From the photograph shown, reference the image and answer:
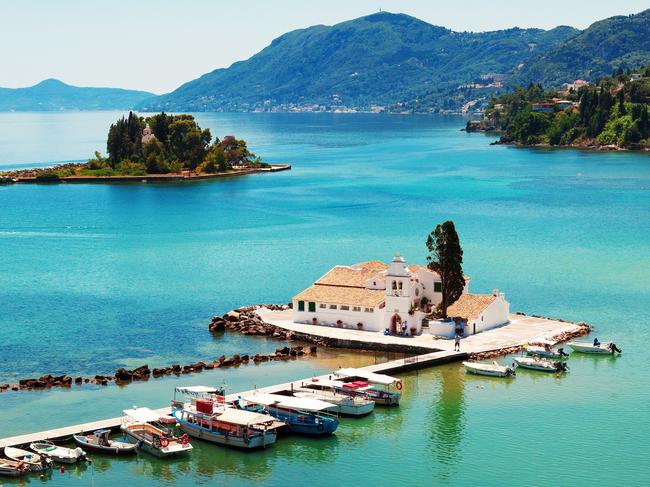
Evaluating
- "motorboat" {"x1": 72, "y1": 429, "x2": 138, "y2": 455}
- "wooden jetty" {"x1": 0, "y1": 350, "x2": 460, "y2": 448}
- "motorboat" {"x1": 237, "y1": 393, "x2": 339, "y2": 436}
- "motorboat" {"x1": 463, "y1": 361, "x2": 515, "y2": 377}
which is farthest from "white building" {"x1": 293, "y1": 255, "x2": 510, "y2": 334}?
"motorboat" {"x1": 72, "y1": 429, "x2": 138, "y2": 455}

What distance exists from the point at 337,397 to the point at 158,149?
122374 mm

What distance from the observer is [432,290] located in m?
58.9

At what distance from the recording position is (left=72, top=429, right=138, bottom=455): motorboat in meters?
40.9

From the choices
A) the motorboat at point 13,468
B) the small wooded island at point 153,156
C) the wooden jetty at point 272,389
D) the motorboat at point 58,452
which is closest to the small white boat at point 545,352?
the wooden jetty at point 272,389

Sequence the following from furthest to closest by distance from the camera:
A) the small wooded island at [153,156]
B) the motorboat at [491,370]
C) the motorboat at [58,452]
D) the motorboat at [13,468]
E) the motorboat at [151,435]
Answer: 1. the small wooded island at [153,156]
2. the motorboat at [491,370]
3. the motorboat at [151,435]
4. the motorboat at [58,452]
5. the motorboat at [13,468]

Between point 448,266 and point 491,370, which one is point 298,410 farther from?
point 448,266

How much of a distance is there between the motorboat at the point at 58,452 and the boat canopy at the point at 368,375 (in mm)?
13085

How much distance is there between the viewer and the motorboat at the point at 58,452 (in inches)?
1565

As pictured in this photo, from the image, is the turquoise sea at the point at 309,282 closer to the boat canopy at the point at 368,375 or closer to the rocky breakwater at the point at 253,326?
the rocky breakwater at the point at 253,326

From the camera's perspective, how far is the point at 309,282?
7575cm

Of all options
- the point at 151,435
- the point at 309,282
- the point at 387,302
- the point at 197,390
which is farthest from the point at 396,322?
the point at 309,282

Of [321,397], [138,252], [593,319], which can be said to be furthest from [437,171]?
[321,397]

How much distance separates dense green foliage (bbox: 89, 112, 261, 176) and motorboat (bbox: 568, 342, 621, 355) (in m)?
114

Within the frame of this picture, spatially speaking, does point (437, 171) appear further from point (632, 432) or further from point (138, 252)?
point (632, 432)
